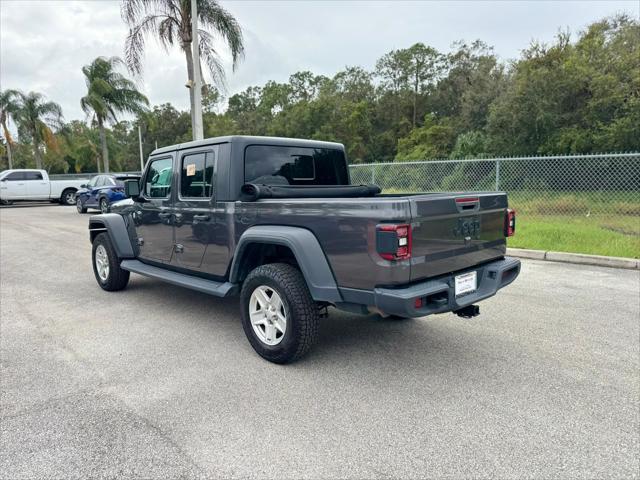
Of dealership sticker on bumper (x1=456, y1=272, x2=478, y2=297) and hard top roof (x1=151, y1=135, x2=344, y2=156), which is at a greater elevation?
hard top roof (x1=151, y1=135, x2=344, y2=156)

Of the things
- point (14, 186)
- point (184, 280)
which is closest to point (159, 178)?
point (184, 280)

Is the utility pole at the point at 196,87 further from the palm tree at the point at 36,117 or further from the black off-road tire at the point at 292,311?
the palm tree at the point at 36,117

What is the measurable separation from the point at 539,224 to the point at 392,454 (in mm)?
8471

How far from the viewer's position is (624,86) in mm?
20328

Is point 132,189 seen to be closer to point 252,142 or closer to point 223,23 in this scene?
point 252,142

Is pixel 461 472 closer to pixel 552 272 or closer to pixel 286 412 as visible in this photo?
pixel 286 412

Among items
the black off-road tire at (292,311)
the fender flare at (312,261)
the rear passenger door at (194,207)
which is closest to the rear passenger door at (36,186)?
the rear passenger door at (194,207)

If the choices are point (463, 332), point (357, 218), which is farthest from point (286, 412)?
point (463, 332)

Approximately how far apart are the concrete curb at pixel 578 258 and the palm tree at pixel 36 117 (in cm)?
3478

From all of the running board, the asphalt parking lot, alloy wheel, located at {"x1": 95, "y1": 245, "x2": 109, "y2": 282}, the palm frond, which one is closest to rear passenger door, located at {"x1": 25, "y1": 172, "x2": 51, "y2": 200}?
the palm frond

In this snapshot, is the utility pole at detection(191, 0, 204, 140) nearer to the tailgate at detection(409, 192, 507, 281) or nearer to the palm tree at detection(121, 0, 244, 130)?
the palm tree at detection(121, 0, 244, 130)

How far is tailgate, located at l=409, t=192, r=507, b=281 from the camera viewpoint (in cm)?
307

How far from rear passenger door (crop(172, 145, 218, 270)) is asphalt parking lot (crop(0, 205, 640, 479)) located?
0.76 m

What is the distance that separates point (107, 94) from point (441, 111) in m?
28.6
